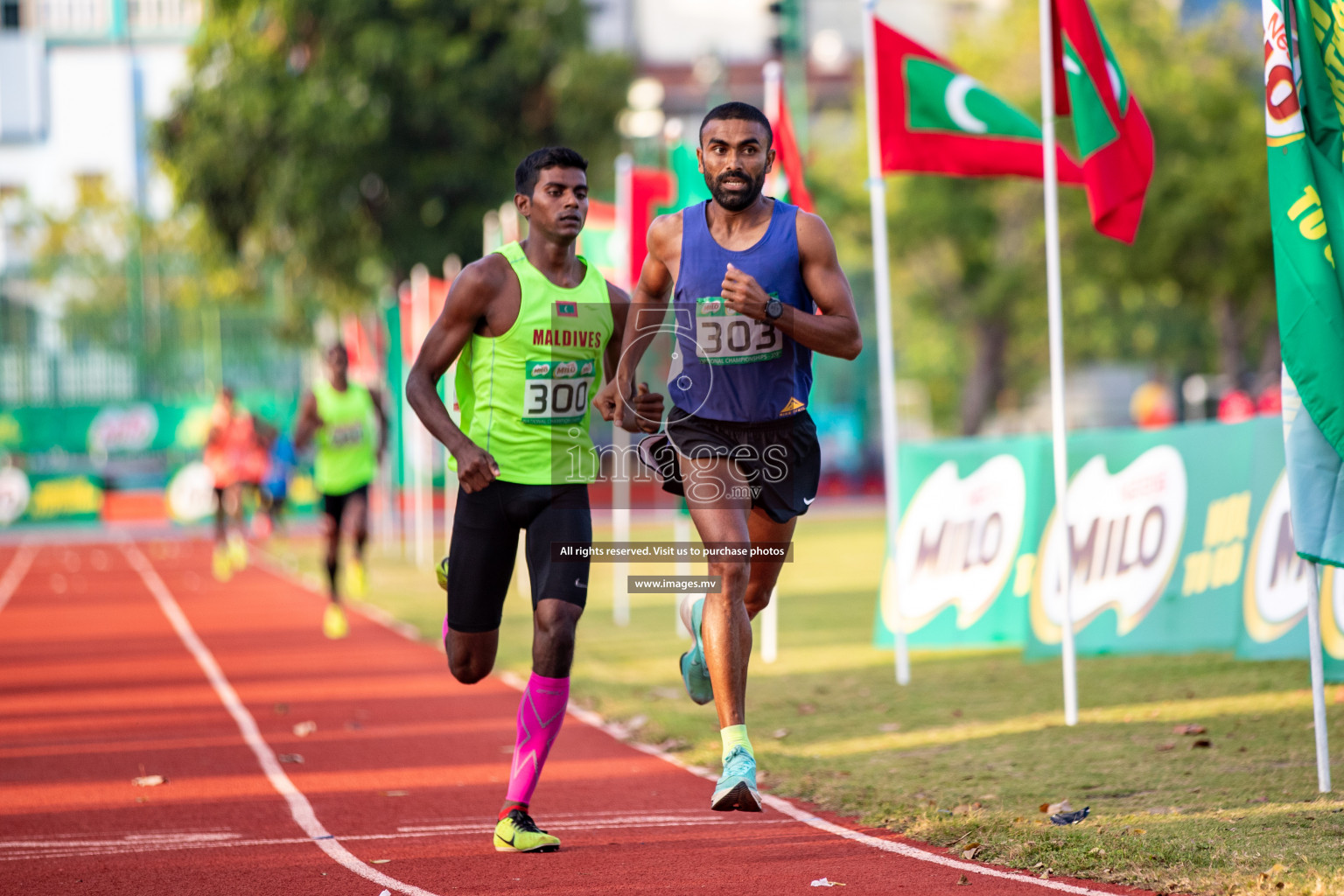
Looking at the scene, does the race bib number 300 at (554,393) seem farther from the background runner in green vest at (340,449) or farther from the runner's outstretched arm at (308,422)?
the runner's outstretched arm at (308,422)

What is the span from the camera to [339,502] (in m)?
13.5

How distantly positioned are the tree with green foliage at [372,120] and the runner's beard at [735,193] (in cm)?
2449

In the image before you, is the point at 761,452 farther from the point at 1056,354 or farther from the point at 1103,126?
the point at 1103,126

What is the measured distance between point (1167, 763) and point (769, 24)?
21.7 m

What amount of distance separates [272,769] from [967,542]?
17.5ft

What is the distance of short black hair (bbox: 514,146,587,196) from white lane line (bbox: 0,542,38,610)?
14138 millimetres

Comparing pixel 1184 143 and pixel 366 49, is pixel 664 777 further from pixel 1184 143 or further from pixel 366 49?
pixel 1184 143

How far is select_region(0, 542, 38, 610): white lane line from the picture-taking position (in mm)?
20031

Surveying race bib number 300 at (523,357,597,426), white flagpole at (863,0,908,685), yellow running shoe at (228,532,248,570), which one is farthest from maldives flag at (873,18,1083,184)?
yellow running shoe at (228,532,248,570)

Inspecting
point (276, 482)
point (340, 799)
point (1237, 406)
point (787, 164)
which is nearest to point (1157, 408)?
point (1237, 406)

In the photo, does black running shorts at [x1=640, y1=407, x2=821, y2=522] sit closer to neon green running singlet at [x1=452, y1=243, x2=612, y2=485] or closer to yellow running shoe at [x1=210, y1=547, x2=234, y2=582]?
neon green running singlet at [x1=452, y1=243, x2=612, y2=485]

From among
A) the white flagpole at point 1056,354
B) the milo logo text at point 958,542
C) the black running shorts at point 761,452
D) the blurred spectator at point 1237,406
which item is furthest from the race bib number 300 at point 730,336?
the blurred spectator at point 1237,406

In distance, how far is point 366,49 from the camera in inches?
1161

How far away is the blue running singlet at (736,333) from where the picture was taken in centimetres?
572
